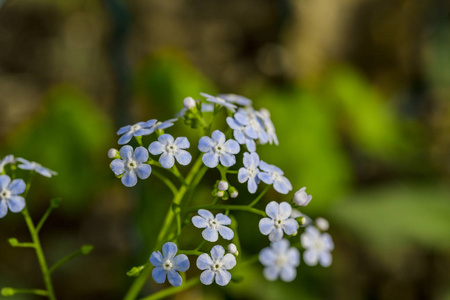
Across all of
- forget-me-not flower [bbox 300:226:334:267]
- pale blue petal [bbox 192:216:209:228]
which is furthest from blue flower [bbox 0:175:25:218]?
forget-me-not flower [bbox 300:226:334:267]

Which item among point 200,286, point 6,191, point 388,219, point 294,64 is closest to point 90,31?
point 294,64

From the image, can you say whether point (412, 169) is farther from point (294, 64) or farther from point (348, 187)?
point (294, 64)

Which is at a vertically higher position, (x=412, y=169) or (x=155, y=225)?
(x=412, y=169)

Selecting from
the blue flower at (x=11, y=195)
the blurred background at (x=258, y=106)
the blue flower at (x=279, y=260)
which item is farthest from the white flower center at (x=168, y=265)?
the blurred background at (x=258, y=106)

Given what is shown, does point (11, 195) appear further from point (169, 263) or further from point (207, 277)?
point (207, 277)

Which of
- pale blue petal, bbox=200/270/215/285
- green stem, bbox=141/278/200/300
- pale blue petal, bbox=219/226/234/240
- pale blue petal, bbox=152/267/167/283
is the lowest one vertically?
green stem, bbox=141/278/200/300

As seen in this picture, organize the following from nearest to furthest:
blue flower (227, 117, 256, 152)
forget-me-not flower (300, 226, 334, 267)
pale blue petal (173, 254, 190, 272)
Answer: pale blue petal (173, 254, 190, 272) < blue flower (227, 117, 256, 152) < forget-me-not flower (300, 226, 334, 267)

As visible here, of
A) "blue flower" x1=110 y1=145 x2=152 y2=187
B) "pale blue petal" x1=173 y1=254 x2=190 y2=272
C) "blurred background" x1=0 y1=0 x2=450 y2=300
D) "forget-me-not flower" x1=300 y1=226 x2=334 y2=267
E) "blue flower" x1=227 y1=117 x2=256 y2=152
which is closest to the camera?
"pale blue petal" x1=173 y1=254 x2=190 y2=272

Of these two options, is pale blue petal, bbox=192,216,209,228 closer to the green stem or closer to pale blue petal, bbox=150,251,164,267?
pale blue petal, bbox=150,251,164,267
